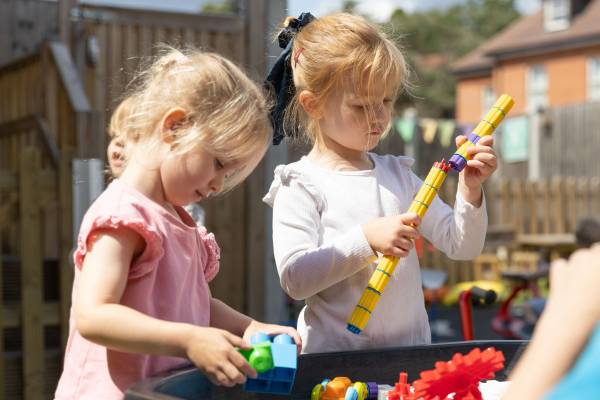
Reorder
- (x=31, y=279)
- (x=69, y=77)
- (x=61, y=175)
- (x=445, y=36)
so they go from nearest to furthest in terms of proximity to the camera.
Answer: (x=31, y=279), (x=61, y=175), (x=69, y=77), (x=445, y=36)

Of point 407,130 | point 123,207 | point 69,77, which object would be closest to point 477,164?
point 123,207

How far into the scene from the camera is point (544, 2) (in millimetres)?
23594

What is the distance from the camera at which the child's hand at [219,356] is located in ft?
3.50

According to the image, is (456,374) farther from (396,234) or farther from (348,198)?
(348,198)

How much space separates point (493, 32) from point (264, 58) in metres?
44.9

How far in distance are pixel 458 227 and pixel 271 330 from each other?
1.90 feet

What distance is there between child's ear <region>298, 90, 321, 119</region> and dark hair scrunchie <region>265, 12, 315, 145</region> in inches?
2.9

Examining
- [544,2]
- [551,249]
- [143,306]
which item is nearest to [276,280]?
[143,306]

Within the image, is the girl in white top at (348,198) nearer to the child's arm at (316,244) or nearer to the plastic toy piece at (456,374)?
the child's arm at (316,244)

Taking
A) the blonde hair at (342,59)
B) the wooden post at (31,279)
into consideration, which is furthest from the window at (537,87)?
the blonde hair at (342,59)

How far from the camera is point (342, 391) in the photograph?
1289 mm

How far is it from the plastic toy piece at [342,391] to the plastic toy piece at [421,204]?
0.18 m

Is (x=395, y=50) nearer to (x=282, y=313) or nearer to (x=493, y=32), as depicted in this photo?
(x=282, y=313)

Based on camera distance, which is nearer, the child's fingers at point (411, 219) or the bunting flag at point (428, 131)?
the child's fingers at point (411, 219)
